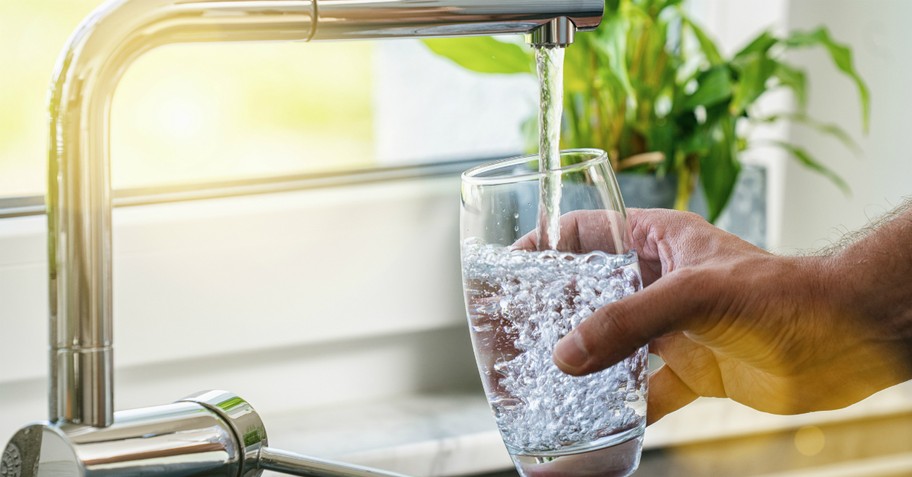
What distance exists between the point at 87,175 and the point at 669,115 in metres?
0.81

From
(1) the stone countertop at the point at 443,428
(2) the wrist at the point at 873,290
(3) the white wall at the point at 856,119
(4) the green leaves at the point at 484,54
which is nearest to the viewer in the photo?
(2) the wrist at the point at 873,290

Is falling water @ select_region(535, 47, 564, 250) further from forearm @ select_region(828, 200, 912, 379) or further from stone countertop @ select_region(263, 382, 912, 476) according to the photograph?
stone countertop @ select_region(263, 382, 912, 476)

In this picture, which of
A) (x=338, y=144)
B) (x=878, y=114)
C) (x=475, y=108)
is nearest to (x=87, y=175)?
(x=338, y=144)

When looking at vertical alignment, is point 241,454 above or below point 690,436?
above

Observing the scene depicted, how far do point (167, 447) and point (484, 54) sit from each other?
718 millimetres

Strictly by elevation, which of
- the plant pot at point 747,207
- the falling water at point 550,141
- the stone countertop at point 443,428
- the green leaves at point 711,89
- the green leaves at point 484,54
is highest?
the green leaves at point 484,54

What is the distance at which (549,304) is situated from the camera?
586 millimetres

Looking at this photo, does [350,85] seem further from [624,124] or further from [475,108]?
[624,124]

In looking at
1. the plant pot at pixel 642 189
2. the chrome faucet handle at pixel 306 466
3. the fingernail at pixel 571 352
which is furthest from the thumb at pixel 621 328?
the plant pot at pixel 642 189

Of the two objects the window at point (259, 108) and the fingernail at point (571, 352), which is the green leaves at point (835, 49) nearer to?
the window at point (259, 108)

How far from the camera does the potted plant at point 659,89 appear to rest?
115cm

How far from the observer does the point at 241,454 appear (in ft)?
1.81

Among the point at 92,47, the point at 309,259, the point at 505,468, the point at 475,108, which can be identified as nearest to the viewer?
the point at 92,47

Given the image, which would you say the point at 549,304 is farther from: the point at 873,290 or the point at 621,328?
the point at 873,290
